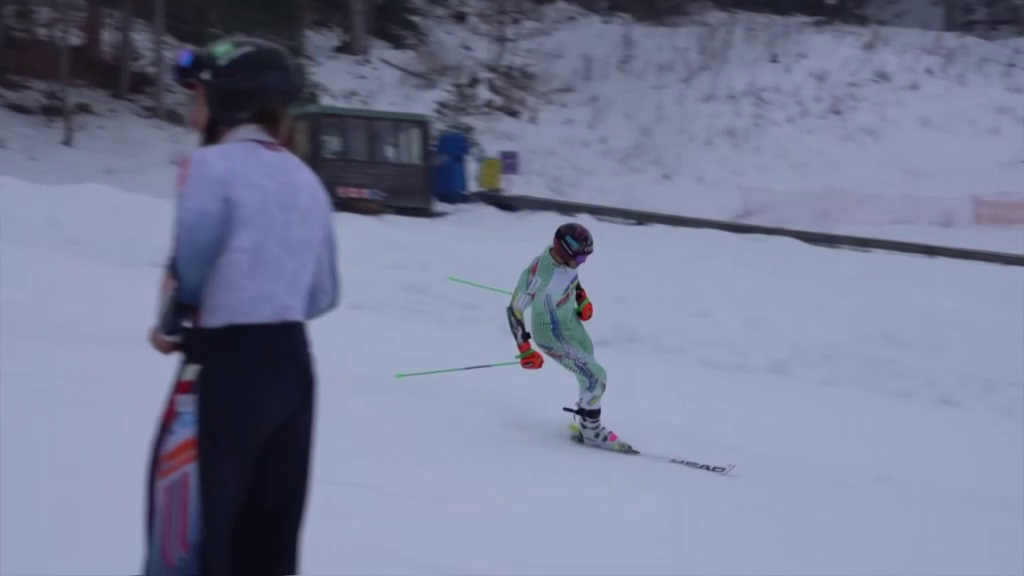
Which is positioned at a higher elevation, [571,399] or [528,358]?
[528,358]

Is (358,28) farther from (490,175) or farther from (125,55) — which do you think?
(490,175)

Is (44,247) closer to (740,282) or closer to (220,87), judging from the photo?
(740,282)

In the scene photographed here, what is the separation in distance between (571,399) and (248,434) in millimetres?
6975

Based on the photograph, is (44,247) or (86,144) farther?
(86,144)

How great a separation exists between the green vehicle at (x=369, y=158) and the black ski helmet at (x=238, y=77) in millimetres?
13719

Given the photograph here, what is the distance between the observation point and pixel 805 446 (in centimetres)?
917

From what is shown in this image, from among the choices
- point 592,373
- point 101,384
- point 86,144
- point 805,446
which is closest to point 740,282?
point 805,446

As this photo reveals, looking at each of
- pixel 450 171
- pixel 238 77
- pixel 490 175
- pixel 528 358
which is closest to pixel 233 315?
pixel 238 77

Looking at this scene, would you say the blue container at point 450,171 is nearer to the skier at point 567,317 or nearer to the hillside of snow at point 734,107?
the hillside of snow at point 734,107

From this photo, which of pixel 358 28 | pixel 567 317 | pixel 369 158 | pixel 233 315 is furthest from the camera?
pixel 358 28

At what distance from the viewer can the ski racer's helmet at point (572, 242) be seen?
26.4ft

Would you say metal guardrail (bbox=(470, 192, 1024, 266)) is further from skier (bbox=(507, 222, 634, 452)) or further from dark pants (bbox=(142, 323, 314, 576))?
dark pants (bbox=(142, 323, 314, 576))

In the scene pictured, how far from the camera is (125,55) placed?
65.3ft

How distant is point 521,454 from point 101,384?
103 inches
